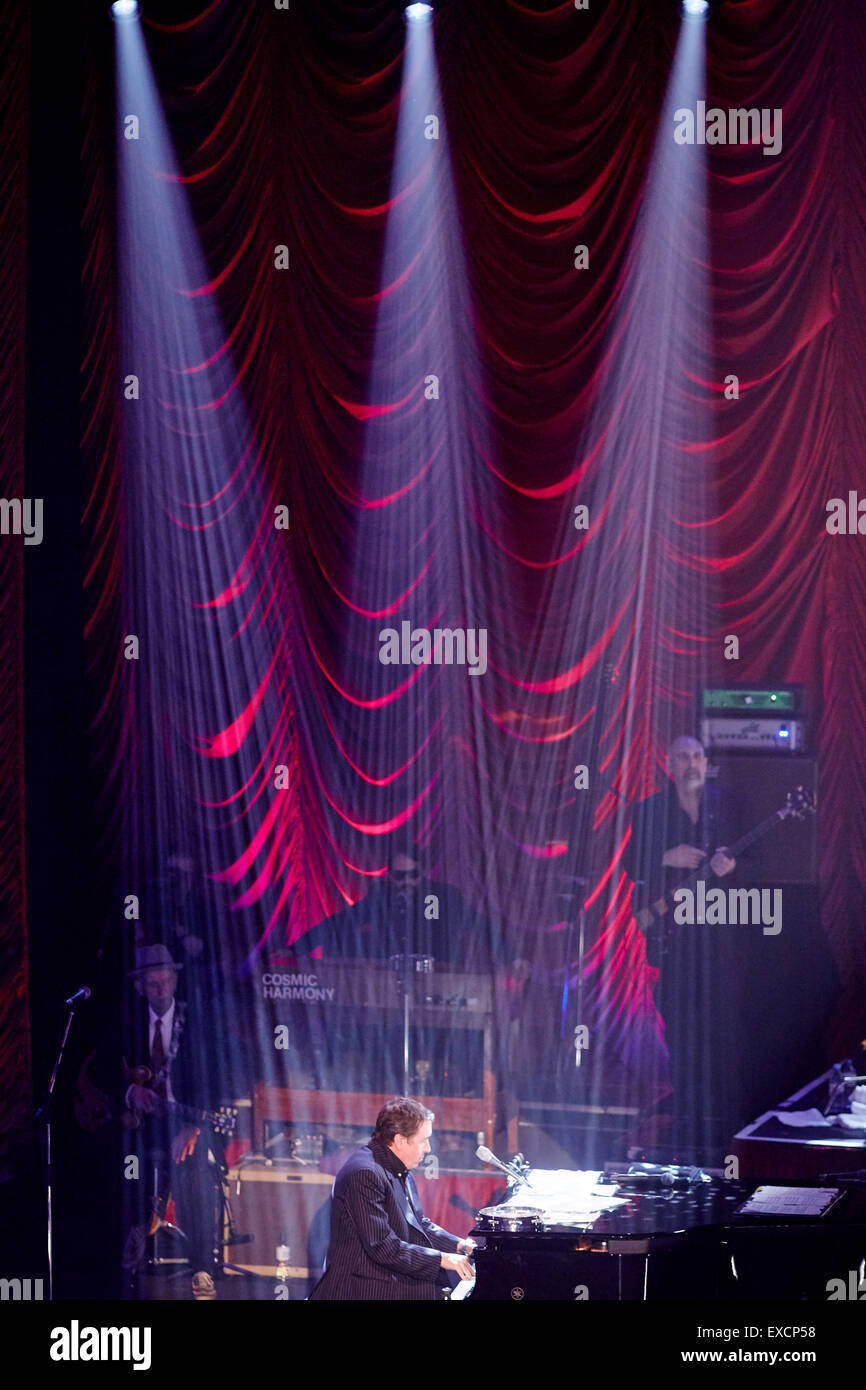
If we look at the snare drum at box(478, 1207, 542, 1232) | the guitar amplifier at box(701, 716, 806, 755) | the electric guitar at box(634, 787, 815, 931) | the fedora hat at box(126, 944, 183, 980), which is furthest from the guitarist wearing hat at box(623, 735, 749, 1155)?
the snare drum at box(478, 1207, 542, 1232)

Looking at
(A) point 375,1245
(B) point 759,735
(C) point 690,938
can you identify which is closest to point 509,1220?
(A) point 375,1245

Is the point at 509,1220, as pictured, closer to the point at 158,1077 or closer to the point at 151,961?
the point at 158,1077

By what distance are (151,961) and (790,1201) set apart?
2.67 m

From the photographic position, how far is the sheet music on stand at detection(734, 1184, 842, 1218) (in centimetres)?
409

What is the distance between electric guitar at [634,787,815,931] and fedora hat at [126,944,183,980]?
1.78 meters

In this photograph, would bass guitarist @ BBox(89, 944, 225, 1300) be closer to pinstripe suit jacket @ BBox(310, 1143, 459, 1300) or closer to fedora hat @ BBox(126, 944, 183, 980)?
fedora hat @ BBox(126, 944, 183, 980)

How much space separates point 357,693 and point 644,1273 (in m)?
2.81

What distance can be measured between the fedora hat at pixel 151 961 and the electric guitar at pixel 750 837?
1.78 m

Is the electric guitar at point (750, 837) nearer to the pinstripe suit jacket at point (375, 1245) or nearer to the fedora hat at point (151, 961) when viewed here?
the fedora hat at point (151, 961)

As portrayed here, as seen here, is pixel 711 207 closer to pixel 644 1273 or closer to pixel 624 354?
pixel 624 354

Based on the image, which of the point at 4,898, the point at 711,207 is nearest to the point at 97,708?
the point at 4,898

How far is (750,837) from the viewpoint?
584 centimetres

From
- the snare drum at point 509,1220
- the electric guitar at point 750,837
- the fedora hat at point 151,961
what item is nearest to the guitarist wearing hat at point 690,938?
Answer: the electric guitar at point 750,837

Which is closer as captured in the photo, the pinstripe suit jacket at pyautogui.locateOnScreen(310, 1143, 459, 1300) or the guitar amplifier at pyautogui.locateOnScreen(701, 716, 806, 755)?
the pinstripe suit jacket at pyautogui.locateOnScreen(310, 1143, 459, 1300)
